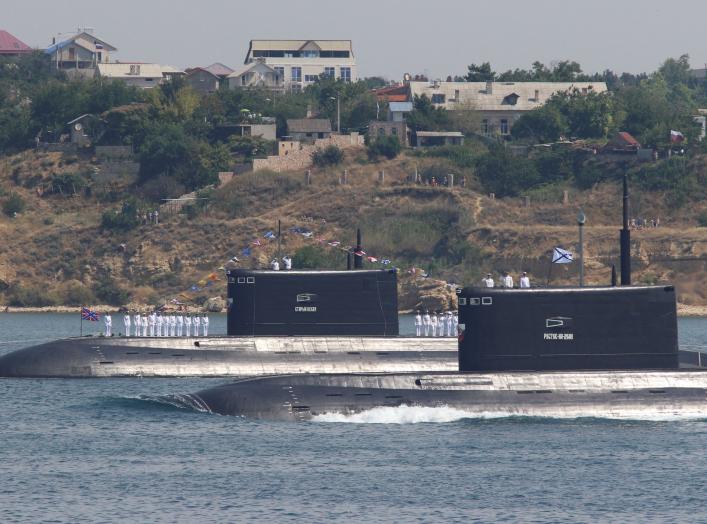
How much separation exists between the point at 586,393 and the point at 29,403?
16.7 metres

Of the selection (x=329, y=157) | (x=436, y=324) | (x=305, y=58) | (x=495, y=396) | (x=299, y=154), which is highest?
(x=305, y=58)

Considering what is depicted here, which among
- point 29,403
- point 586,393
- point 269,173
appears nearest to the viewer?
point 586,393

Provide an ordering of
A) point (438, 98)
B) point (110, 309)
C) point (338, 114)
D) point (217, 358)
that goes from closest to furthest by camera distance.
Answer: point (217, 358)
point (110, 309)
point (338, 114)
point (438, 98)

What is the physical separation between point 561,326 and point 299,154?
259 feet

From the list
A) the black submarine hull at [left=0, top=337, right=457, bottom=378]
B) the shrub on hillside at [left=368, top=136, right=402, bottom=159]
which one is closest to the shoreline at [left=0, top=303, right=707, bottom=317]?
the shrub on hillside at [left=368, top=136, right=402, bottom=159]

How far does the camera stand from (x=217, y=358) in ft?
163

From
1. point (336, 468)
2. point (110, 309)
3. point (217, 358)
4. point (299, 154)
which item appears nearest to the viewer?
point (336, 468)

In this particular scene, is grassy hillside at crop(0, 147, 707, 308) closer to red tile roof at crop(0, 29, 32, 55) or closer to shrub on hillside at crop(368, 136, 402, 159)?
shrub on hillside at crop(368, 136, 402, 159)

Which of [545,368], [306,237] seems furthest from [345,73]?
[545,368]

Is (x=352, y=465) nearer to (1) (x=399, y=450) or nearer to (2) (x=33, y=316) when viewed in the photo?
(1) (x=399, y=450)

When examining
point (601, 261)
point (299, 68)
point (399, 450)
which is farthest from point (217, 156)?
point (399, 450)

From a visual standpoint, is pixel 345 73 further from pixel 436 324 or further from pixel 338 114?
pixel 436 324

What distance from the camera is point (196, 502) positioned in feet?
98.1

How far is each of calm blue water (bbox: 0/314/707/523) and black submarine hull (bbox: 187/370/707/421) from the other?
452 millimetres
